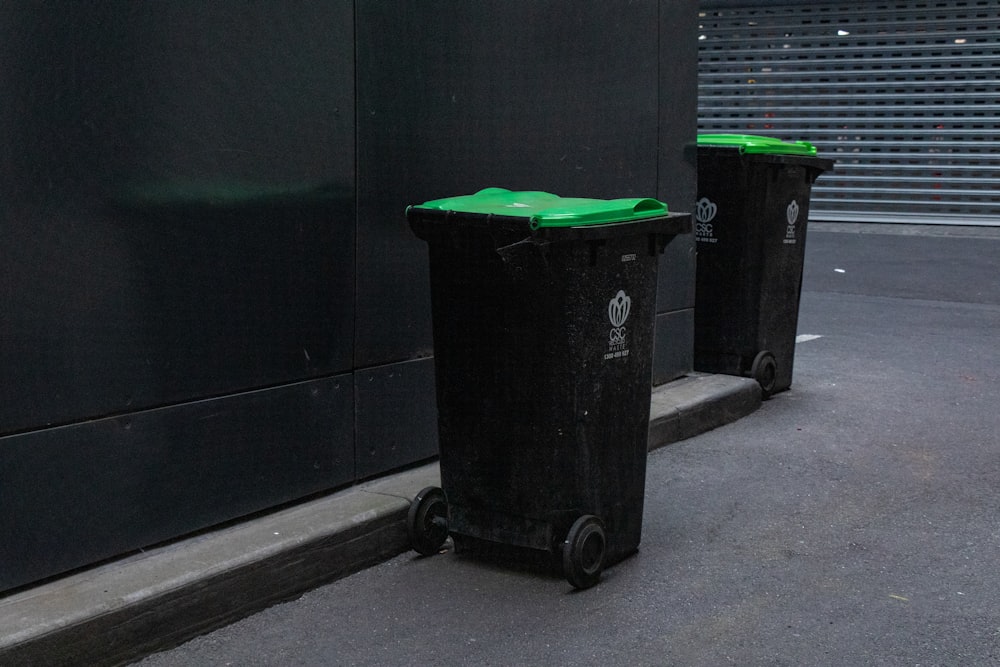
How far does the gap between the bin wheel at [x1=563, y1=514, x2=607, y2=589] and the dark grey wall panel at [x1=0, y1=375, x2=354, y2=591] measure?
3.94 feet

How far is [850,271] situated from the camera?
532 inches

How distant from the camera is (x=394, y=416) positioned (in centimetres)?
550

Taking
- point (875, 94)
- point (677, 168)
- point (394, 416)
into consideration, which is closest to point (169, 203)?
point (394, 416)

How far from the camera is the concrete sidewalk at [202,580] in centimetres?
377

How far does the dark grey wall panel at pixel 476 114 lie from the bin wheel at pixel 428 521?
725 millimetres

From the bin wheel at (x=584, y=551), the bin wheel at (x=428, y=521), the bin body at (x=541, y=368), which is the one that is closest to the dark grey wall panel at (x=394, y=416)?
the bin wheel at (x=428, y=521)

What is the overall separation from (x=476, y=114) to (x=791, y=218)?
2629 mm

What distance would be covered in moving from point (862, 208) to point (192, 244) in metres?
14.7

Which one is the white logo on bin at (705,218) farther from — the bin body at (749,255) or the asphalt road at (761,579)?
the asphalt road at (761,579)

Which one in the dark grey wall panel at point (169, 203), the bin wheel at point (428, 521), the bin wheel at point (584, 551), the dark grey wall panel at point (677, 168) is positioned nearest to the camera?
the dark grey wall panel at point (169, 203)

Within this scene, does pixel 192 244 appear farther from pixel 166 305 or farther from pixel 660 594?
pixel 660 594

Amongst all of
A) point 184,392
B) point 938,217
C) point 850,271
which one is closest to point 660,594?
point 184,392

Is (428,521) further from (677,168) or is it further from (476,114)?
(677,168)

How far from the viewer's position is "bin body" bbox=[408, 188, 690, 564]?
4406 millimetres
